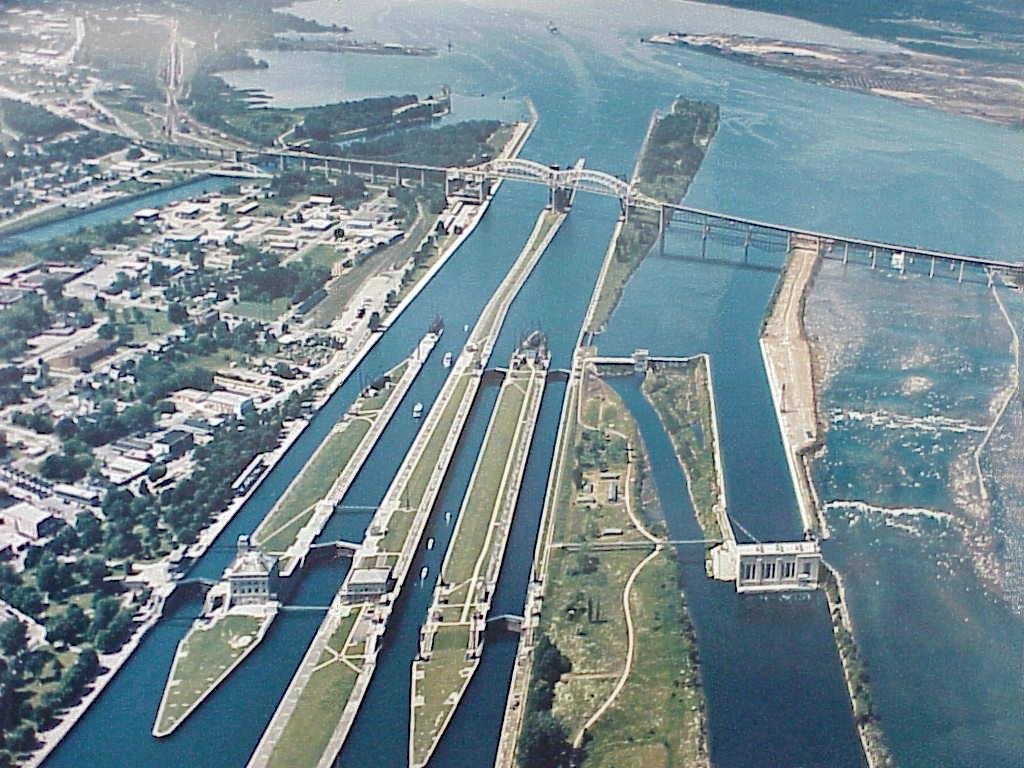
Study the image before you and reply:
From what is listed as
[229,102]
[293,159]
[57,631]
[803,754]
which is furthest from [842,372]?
[229,102]

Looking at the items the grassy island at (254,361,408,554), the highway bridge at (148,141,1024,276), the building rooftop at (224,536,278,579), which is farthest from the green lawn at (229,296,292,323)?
the building rooftop at (224,536,278,579)

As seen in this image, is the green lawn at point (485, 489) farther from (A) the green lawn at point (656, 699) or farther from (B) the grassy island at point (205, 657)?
(B) the grassy island at point (205, 657)

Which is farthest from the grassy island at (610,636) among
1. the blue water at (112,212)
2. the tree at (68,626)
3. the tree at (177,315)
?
the blue water at (112,212)

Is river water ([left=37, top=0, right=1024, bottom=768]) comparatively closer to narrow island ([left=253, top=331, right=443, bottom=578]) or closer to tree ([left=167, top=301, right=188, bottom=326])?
narrow island ([left=253, top=331, right=443, bottom=578])

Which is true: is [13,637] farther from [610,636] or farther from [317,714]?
[610,636]

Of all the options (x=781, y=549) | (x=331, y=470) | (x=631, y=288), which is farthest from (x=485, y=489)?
(x=631, y=288)

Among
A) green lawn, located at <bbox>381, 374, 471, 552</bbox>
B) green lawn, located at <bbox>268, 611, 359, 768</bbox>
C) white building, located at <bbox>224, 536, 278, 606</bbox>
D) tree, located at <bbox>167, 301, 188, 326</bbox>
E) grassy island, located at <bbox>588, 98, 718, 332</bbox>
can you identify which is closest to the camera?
green lawn, located at <bbox>268, 611, 359, 768</bbox>
